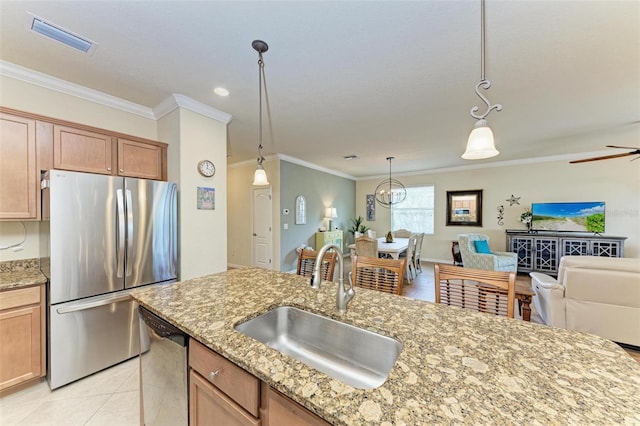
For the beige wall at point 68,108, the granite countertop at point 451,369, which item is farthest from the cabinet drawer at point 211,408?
the beige wall at point 68,108

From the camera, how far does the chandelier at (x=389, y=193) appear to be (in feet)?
23.9

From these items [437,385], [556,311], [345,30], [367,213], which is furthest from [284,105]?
[367,213]

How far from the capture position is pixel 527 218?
5500 millimetres

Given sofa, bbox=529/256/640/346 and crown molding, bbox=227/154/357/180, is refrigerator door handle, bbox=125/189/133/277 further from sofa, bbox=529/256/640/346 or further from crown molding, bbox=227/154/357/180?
sofa, bbox=529/256/640/346

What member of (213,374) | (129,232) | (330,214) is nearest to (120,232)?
(129,232)

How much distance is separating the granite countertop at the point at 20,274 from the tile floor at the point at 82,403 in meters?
0.85

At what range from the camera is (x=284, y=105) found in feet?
9.62

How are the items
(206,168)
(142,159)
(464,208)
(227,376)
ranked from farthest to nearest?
1. (464,208)
2. (206,168)
3. (142,159)
4. (227,376)

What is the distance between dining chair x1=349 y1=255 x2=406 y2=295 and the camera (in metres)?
1.72

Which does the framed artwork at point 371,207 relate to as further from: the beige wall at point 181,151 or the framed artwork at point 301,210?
the beige wall at point 181,151

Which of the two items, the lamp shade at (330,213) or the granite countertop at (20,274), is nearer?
the granite countertop at (20,274)

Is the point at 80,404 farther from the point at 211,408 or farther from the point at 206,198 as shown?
the point at 206,198

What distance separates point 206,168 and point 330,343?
8.15 ft

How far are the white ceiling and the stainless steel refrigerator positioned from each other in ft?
3.44
